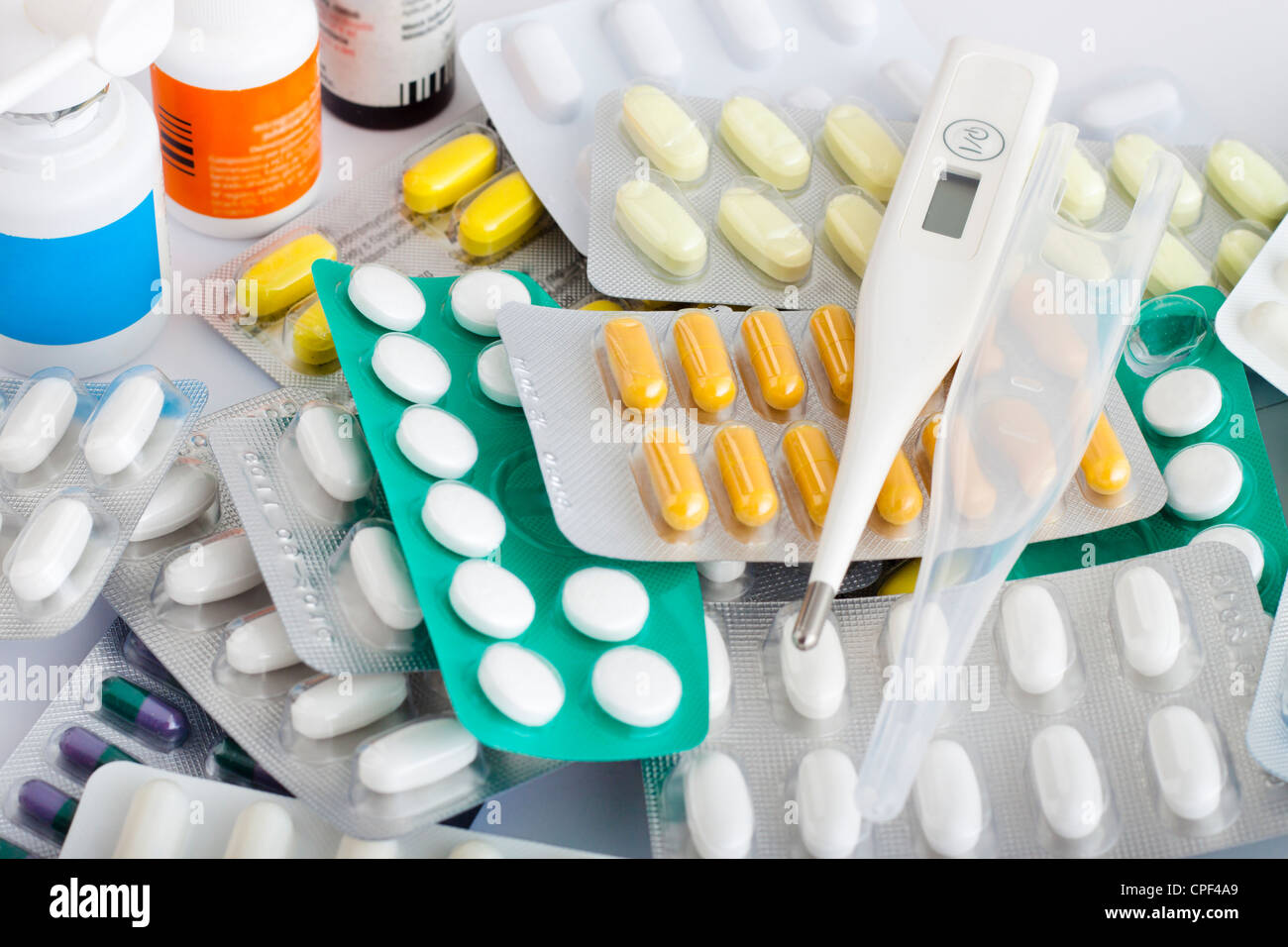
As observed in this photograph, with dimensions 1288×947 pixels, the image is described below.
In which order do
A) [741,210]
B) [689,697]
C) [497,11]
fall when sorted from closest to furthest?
[689,697], [741,210], [497,11]

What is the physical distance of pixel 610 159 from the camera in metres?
1.03

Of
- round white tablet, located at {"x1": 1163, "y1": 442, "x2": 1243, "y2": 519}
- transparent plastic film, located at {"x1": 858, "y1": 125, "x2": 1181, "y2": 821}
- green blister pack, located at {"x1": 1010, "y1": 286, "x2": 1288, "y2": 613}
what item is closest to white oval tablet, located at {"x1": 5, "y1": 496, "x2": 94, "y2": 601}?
transparent plastic film, located at {"x1": 858, "y1": 125, "x2": 1181, "y2": 821}

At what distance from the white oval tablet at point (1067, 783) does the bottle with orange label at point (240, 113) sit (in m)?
0.65

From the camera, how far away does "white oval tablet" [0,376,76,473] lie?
818mm

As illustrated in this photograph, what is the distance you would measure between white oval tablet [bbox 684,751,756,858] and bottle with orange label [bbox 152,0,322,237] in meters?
0.54

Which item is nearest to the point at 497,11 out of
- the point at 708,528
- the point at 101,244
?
the point at 101,244

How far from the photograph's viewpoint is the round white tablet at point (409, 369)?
0.85 meters

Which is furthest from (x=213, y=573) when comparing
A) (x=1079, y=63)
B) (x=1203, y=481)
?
(x=1079, y=63)

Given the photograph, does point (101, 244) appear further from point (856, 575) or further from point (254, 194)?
point (856, 575)

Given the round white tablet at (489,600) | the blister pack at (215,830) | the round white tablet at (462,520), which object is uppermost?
the round white tablet at (462,520)

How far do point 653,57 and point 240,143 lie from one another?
0.33 m

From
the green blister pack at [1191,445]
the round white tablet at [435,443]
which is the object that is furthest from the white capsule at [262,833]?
the green blister pack at [1191,445]

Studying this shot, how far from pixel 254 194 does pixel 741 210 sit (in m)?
0.36

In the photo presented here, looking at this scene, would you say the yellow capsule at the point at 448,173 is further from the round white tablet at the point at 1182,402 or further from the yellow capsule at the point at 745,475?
the round white tablet at the point at 1182,402
